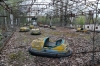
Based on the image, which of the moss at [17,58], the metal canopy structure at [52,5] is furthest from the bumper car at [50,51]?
Result: the metal canopy structure at [52,5]

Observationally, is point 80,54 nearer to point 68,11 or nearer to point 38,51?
point 38,51

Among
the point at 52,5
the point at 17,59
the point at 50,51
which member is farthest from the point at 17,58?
the point at 52,5

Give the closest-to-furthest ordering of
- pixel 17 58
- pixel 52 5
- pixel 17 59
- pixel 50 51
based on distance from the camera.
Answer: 1. pixel 17 59
2. pixel 17 58
3. pixel 50 51
4. pixel 52 5

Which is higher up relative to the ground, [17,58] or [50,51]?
[50,51]

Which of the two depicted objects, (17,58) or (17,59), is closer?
(17,59)

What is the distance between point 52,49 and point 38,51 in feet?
1.99

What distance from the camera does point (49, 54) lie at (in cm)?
559

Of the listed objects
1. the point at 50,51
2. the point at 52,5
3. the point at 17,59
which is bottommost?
the point at 17,59

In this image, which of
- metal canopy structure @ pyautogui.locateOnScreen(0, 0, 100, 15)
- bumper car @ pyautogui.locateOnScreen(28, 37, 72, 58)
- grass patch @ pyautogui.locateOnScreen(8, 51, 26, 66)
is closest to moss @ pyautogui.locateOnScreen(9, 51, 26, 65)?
grass patch @ pyautogui.locateOnScreen(8, 51, 26, 66)

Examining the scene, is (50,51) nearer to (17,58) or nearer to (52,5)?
(17,58)

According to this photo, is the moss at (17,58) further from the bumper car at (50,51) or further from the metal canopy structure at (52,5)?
the metal canopy structure at (52,5)

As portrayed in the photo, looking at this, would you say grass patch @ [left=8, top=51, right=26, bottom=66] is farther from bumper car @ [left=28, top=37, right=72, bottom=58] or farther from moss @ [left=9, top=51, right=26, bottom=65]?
bumper car @ [left=28, top=37, right=72, bottom=58]

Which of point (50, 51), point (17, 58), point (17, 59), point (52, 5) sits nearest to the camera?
point (17, 59)

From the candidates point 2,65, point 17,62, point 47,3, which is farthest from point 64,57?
point 47,3
